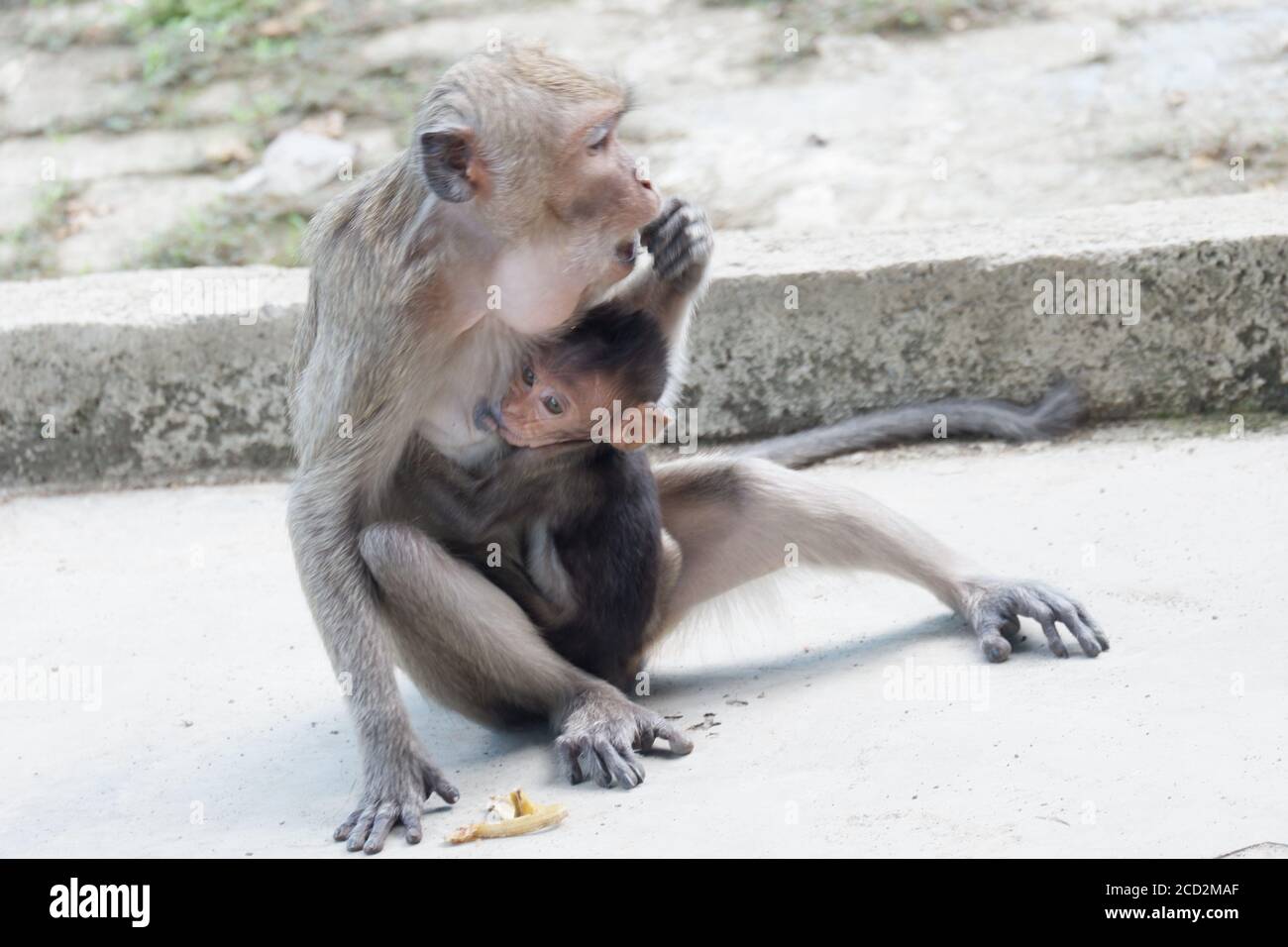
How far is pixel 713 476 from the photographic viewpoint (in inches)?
200

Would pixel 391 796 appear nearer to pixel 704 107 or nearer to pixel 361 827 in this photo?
pixel 361 827

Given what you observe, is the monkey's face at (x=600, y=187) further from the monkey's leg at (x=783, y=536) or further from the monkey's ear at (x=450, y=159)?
the monkey's leg at (x=783, y=536)

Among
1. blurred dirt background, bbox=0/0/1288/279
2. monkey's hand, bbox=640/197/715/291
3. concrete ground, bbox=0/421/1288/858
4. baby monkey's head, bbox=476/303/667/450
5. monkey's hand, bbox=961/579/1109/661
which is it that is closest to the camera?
concrete ground, bbox=0/421/1288/858

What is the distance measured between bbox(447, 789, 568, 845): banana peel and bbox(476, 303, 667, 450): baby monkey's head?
0.99m

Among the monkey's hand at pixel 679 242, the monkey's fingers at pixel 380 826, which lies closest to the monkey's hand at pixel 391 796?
the monkey's fingers at pixel 380 826

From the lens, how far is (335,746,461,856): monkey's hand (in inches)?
160

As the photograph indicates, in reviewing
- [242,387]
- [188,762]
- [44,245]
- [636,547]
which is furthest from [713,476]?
[44,245]

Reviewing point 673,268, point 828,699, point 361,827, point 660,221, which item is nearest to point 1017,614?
point 828,699

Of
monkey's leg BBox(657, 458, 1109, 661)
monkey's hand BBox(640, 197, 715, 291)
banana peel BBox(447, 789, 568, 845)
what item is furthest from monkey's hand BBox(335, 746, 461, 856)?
monkey's hand BBox(640, 197, 715, 291)

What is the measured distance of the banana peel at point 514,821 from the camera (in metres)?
3.98

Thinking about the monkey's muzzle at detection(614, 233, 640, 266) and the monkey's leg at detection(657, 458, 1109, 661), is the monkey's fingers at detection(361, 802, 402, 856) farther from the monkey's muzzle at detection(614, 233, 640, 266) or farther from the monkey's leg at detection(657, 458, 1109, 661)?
the monkey's muzzle at detection(614, 233, 640, 266)

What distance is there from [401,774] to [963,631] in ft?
5.59

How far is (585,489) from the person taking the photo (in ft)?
15.5

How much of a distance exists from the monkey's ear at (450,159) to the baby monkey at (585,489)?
1.73 feet
